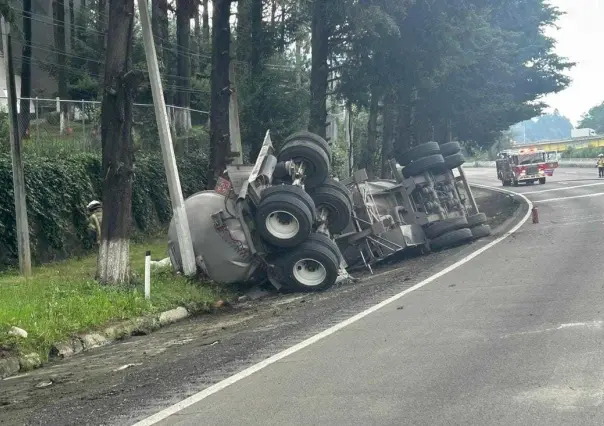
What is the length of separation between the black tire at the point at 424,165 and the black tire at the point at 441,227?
1.30m

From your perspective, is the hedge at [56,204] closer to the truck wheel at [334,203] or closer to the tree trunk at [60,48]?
the truck wheel at [334,203]

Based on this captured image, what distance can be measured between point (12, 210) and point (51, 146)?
13.4 feet

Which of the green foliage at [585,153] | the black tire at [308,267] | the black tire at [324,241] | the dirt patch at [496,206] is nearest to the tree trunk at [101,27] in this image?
the dirt patch at [496,206]

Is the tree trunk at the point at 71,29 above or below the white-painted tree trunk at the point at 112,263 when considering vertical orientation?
above

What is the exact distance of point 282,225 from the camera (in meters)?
15.9

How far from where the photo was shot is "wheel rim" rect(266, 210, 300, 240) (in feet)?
51.9

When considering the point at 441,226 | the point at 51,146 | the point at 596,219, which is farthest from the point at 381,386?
the point at 596,219

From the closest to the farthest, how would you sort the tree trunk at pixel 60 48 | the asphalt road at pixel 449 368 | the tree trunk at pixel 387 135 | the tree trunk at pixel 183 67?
the asphalt road at pixel 449 368, the tree trunk at pixel 183 67, the tree trunk at pixel 60 48, the tree trunk at pixel 387 135

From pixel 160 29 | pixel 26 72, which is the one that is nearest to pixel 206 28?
pixel 160 29

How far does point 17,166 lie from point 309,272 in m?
6.20

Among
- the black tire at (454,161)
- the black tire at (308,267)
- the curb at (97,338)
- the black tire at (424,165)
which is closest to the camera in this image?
the curb at (97,338)

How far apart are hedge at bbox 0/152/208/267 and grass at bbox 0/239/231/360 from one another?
1945 mm

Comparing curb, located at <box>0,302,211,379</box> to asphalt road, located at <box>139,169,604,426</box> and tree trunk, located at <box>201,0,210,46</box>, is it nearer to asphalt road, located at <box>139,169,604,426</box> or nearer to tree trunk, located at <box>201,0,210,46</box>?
asphalt road, located at <box>139,169,604,426</box>

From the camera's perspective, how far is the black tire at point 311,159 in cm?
1806
